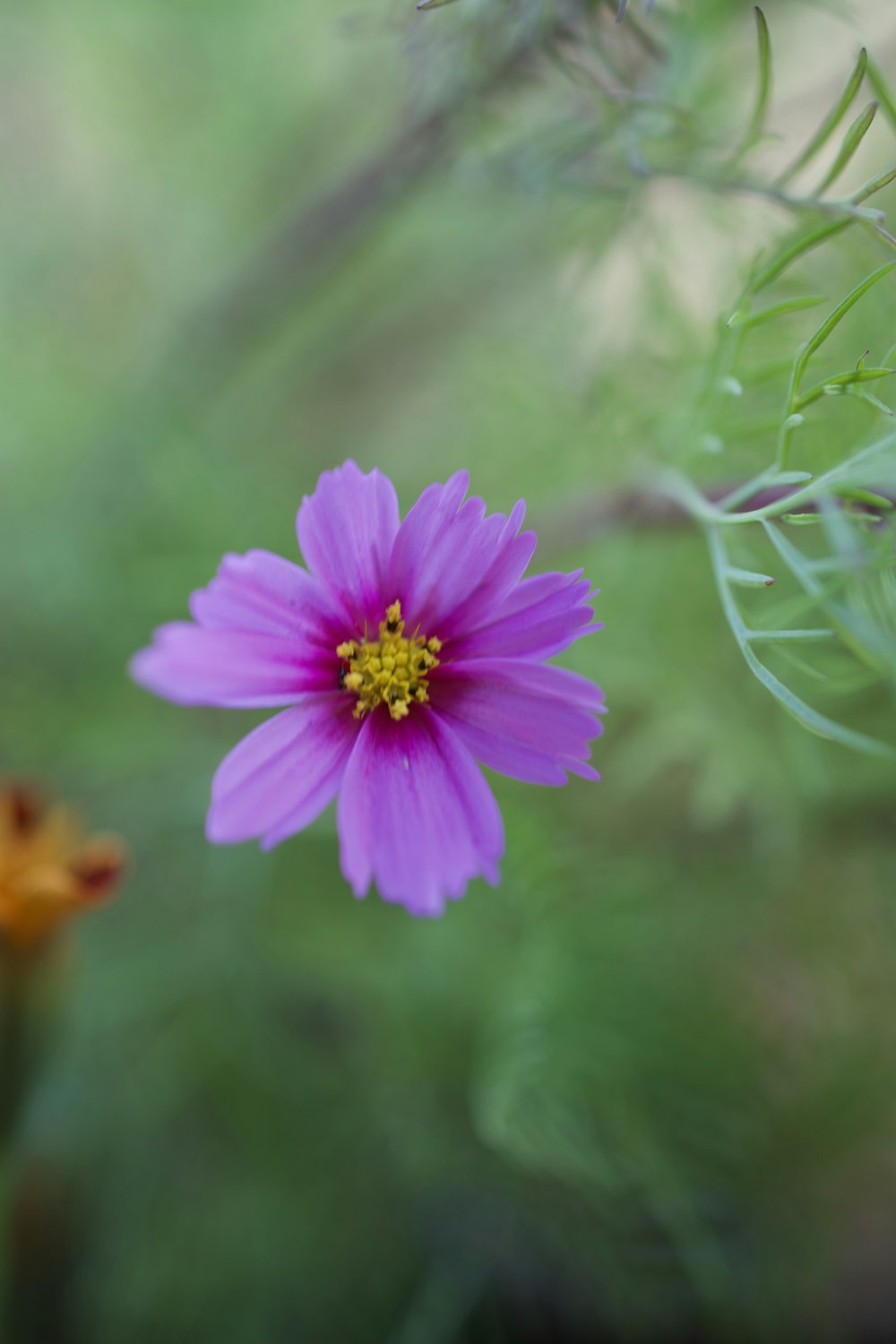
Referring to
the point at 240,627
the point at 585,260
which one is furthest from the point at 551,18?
the point at 240,627

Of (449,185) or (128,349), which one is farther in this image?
(128,349)

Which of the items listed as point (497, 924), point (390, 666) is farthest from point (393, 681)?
point (497, 924)

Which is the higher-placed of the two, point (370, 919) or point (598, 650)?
point (598, 650)

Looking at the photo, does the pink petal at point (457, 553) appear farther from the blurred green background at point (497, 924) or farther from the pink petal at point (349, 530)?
the blurred green background at point (497, 924)

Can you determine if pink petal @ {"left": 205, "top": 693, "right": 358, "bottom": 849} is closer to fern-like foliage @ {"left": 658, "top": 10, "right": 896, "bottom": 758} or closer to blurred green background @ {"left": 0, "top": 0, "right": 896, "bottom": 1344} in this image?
fern-like foliage @ {"left": 658, "top": 10, "right": 896, "bottom": 758}

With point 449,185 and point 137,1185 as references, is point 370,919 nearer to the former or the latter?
point 137,1185

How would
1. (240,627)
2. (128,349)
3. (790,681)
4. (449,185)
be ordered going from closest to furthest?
(240,627) → (790,681) → (449,185) → (128,349)

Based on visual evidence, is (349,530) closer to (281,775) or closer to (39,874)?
(281,775)
